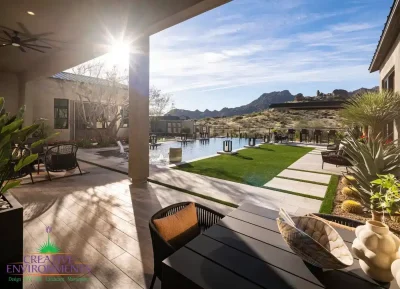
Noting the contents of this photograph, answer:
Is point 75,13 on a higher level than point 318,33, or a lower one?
lower

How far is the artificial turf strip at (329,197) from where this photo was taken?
3.58 metres

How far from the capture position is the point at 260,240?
1.35 m

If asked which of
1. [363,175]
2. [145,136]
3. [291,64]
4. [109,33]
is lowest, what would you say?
[363,175]

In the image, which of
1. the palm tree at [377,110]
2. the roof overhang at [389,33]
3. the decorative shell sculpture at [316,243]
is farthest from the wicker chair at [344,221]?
the roof overhang at [389,33]

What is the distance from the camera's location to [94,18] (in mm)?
4887

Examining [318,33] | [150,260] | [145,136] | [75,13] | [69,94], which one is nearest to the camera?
[150,260]

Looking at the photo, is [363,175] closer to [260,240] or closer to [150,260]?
[260,240]

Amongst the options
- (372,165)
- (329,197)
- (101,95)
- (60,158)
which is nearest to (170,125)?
(101,95)

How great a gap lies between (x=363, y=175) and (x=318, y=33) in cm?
1134

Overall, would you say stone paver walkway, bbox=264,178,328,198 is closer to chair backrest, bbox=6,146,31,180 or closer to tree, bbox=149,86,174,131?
chair backrest, bbox=6,146,31,180

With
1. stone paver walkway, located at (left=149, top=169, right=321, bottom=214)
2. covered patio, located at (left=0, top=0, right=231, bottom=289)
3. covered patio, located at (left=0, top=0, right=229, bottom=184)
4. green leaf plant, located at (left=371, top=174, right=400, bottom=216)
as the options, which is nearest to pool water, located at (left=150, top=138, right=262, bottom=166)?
stone paver walkway, located at (left=149, top=169, right=321, bottom=214)

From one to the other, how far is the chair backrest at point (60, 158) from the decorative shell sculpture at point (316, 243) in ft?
18.6

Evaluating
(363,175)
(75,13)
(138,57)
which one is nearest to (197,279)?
(363,175)

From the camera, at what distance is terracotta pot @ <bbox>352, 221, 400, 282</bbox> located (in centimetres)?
97
